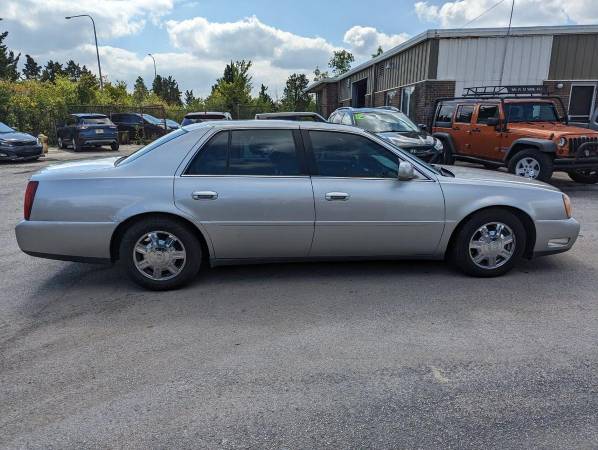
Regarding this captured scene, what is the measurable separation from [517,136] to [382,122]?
9.39ft

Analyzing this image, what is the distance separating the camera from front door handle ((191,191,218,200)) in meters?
4.15

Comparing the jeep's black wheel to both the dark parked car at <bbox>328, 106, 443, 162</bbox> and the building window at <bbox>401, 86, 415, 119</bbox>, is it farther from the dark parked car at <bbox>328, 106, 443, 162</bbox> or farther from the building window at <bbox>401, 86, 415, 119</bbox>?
the dark parked car at <bbox>328, 106, 443, 162</bbox>

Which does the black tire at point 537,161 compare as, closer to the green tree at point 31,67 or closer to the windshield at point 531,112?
the windshield at point 531,112

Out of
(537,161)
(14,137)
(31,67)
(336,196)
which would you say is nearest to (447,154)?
(537,161)

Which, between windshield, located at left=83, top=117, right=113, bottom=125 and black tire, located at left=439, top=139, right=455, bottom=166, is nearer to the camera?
black tire, located at left=439, top=139, right=455, bottom=166

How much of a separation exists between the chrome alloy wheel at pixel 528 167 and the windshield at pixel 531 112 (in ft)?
3.89

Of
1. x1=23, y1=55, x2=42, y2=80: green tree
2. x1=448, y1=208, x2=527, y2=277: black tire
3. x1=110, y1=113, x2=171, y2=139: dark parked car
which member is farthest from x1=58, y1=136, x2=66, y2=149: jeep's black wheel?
x1=23, y1=55, x2=42, y2=80: green tree

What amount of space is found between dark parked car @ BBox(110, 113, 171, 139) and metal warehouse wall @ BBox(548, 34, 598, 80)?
59.9 feet

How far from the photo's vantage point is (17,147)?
15852 mm

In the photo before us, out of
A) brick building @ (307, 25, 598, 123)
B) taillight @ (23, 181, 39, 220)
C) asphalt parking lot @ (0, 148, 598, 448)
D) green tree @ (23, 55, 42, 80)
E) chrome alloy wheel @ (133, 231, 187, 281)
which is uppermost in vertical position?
green tree @ (23, 55, 42, 80)

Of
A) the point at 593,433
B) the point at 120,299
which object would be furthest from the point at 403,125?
the point at 593,433

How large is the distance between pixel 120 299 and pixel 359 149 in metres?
2.55

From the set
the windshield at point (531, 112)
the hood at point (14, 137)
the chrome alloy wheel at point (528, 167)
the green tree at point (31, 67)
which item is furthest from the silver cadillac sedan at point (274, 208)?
the green tree at point (31, 67)

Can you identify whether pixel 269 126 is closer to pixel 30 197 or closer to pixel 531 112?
pixel 30 197
